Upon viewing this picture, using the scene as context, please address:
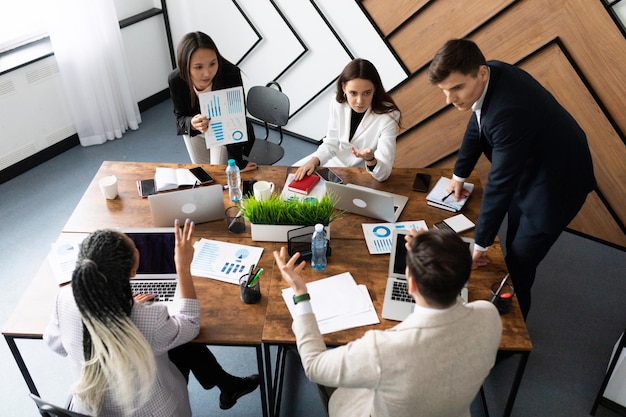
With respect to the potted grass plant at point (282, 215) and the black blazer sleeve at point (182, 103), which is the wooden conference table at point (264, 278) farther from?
the black blazer sleeve at point (182, 103)

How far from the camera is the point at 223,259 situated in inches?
91.5

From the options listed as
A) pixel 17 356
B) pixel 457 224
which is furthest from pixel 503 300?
pixel 17 356

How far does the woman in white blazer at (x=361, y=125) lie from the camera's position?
2773 mm

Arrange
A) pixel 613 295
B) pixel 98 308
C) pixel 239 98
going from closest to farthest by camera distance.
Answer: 1. pixel 98 308
2. pixel 239 98
3. pixel 613 295

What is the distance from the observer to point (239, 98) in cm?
278

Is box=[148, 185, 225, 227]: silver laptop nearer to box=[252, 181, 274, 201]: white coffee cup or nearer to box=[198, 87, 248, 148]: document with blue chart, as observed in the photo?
box=[252, 181, 274, 201]: white coffee cup

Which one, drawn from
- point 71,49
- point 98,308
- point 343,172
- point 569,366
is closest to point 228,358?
point 343,172

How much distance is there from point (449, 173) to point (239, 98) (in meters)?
1.23

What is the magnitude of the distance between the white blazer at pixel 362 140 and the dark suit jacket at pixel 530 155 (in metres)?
0.65

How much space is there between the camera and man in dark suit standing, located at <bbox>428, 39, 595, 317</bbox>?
84.6 inches

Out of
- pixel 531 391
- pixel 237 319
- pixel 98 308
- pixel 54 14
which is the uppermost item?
pixel 54 14

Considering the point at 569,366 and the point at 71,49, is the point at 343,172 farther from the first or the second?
the point at 71,49

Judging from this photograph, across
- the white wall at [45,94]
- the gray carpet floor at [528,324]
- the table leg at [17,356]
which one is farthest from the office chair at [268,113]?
the table leg at [17,356]

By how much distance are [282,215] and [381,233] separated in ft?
1.58
